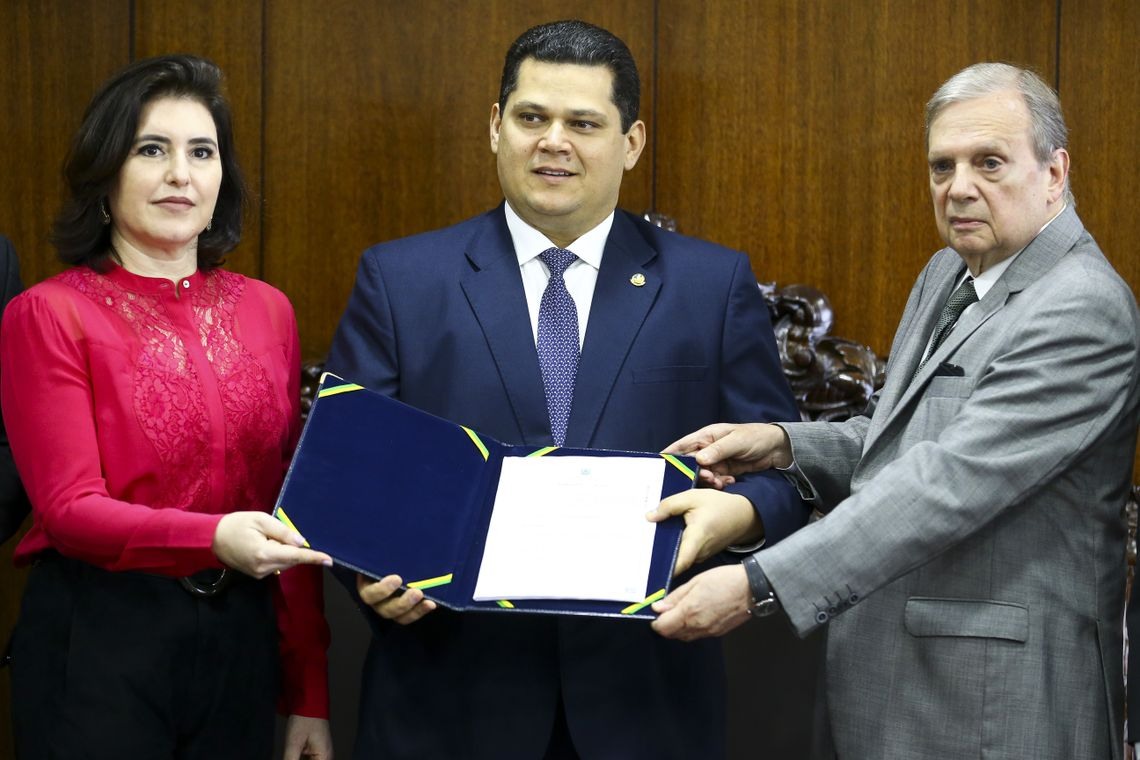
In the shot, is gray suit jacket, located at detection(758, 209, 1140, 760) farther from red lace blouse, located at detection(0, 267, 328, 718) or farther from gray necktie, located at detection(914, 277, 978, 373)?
red lace blouse, located at detection(0, 267, 328, 718)

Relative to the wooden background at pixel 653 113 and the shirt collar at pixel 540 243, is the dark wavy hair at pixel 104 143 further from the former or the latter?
the wooden background at pixel 653 113

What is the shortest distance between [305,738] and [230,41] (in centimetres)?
175

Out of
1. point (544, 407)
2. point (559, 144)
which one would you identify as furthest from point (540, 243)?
point (544, 407)

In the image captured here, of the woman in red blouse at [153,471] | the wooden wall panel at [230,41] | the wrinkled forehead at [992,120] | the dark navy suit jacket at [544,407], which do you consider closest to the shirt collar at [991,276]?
the wrinkled forehead at [992,120]

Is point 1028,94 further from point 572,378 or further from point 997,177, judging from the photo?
point 572,378

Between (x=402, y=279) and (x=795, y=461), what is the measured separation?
0.65 m

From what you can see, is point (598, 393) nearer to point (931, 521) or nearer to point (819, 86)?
point (931, 521)

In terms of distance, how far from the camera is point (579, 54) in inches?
82.6

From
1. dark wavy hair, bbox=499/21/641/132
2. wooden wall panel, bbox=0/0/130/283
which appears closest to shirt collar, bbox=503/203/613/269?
dark wavy hair, bbox=499/21/641/132

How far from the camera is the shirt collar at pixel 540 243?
2.11 meters

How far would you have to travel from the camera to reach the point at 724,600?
6.09 feet

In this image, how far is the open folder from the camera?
1812mm

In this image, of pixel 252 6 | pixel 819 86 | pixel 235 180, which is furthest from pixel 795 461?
pixel 252 6

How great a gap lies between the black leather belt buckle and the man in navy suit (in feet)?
0.75
